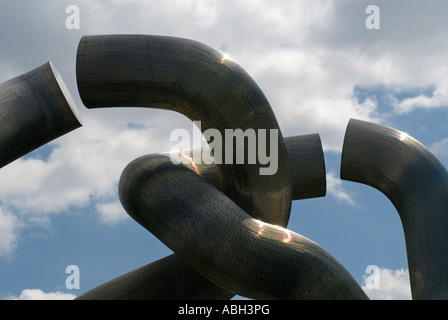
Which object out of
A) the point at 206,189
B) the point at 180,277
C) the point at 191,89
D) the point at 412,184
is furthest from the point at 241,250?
the point at 412,184

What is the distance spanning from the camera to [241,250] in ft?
10.9

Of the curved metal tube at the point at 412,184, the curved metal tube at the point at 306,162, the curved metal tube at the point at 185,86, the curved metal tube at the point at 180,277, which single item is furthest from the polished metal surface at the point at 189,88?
the curved metal tube at the point at 412,184

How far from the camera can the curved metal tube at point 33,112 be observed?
360 centimetres

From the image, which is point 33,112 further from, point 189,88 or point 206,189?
point 206,189

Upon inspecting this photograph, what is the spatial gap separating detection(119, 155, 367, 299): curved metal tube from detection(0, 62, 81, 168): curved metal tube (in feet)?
2.71

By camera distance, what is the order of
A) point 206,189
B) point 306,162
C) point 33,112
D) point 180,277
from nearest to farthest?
point 206,189 < point 33,112 < point 180,277 < point 306,162

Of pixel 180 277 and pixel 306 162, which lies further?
pixel 306 162

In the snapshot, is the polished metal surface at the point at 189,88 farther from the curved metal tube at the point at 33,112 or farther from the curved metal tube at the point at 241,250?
the curved metal tube at the point at 241,250

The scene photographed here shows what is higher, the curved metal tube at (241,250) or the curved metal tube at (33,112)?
the curved metal tube at (33,112)

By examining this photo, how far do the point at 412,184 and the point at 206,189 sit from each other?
149 cm

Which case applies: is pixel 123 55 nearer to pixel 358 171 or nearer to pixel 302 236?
pixel 302 236

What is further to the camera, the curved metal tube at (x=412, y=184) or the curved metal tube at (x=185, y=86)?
the curved metal tube at (x=412, y=184)

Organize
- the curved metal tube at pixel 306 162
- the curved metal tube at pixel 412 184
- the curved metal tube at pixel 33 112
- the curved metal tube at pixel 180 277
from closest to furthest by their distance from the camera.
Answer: the curved metal tube at pixel 33 112
the curved metal tube at pixel 412 184
the curved metal tube at pixel 180 277
the curved metal tube at pixel 306 162
